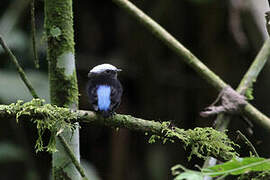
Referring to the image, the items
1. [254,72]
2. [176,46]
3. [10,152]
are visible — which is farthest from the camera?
[10,152]

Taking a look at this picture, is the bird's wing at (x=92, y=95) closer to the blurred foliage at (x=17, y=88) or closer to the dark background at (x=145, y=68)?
the blurred foliage at (x=17, y=88)

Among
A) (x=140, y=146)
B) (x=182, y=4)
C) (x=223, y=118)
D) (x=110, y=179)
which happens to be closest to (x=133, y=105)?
(x=140, y=146)

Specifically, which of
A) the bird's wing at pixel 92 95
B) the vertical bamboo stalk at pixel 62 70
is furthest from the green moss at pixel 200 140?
the bird's wing at pixel 92 95

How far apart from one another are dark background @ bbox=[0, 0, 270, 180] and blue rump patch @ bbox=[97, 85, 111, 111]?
12.0ft

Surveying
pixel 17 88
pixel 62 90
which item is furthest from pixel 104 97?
pixel 17 88

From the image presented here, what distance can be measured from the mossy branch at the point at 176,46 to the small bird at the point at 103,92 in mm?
420

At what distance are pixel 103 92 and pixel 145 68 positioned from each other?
164 inches

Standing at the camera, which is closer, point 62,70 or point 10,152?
point 62,70

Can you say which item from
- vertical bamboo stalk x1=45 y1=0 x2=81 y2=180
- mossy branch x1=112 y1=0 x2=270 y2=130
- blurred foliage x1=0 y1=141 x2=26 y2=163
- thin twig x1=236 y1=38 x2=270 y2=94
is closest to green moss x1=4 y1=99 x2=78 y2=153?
vertical bamboo stalk x1=45 y1=0 x2=81 y2=180

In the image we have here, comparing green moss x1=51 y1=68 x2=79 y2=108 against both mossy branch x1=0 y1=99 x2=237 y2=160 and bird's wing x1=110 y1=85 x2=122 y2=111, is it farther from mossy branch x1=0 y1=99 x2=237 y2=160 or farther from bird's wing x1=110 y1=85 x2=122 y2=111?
bird's wing x1=110 y1=85 x2=122 y2=111

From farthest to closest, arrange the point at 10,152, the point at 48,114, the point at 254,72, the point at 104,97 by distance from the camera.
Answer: the point at 10,152, the point at 254,72, the point at 104,97, the point at 48,114

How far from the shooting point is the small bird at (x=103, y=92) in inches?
97.0

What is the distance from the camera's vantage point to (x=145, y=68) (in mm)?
6863

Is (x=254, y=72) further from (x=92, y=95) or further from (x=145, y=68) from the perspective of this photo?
(x=145, y=68)
